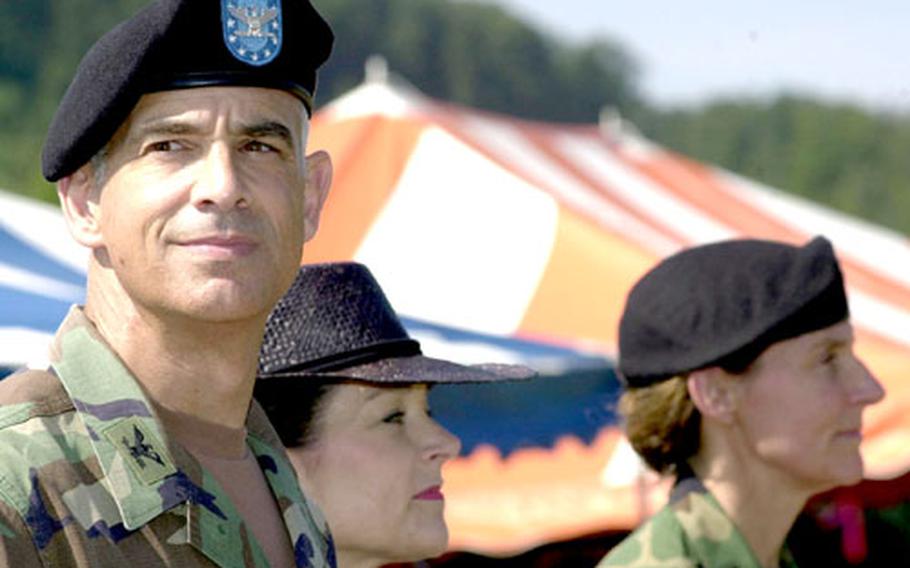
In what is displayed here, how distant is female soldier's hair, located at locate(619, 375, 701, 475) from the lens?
3.17 meters

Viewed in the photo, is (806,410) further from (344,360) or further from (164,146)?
(164,146)

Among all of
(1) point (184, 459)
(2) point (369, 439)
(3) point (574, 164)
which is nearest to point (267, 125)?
(1) point (184, 459)

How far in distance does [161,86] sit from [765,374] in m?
1.59

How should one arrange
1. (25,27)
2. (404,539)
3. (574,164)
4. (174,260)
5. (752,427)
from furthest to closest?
(25,27) < (574,164) < (752,427) < (404,539) < (174,260)

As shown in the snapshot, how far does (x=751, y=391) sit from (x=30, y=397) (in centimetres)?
165

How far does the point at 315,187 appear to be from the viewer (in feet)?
6.60

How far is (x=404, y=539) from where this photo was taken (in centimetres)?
280

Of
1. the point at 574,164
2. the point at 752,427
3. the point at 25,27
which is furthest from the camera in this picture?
the point at 25,27

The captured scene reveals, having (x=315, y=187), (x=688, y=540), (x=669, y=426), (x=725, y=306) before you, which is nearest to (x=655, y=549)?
(x=688, y=540)

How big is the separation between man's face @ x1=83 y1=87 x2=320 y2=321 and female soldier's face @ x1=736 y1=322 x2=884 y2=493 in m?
1.47

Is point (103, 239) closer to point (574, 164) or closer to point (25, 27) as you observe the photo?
point (574, 164)

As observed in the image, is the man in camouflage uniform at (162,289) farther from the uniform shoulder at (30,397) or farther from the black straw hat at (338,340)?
the black straw hat at (338,340)

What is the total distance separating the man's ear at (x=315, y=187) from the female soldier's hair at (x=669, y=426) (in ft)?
4.12

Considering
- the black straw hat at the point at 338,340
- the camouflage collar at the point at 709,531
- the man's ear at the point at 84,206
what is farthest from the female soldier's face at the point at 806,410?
the man's ear at the point at 84,206
